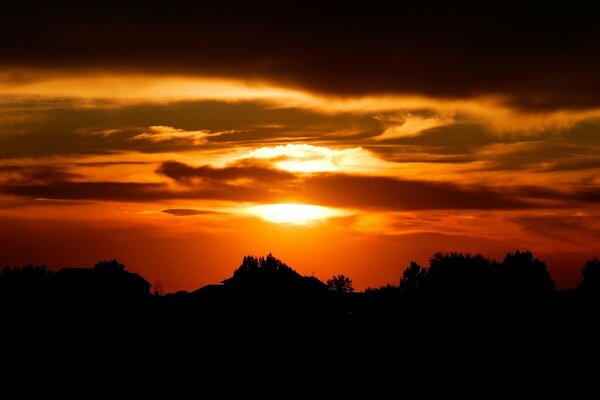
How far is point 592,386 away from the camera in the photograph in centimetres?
6003

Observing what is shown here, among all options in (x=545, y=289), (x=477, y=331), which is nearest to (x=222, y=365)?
(x=477, y=331)

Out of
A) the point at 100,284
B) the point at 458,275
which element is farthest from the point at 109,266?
the point at 458,275

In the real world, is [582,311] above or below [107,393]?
above

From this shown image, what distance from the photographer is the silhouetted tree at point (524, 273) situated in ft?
377

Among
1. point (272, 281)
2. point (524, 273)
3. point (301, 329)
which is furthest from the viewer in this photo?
point (524, 273)

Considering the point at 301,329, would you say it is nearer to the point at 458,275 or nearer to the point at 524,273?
the point at 458,275

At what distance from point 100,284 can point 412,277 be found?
48.0 m

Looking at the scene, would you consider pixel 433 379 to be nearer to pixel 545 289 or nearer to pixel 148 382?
pixel 148 382

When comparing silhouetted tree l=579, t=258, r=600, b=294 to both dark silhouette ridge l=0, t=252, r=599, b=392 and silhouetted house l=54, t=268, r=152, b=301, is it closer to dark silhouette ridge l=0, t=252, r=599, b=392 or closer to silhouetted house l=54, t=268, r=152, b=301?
dark silhouette ridge l=0, t=252, r=599, b=392

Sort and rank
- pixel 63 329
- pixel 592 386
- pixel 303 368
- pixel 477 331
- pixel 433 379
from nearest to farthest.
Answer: pixel 592 386, pixel 433 379, pixel 303 368, pixel 477 331, pixel 63 329

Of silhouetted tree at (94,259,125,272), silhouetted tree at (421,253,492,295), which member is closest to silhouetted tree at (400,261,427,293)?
silhouetted tree at (421,253,492,295)

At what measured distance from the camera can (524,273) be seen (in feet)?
400

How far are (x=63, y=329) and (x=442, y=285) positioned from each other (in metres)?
49.0

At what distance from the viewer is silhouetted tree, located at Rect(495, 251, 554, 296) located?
115m
